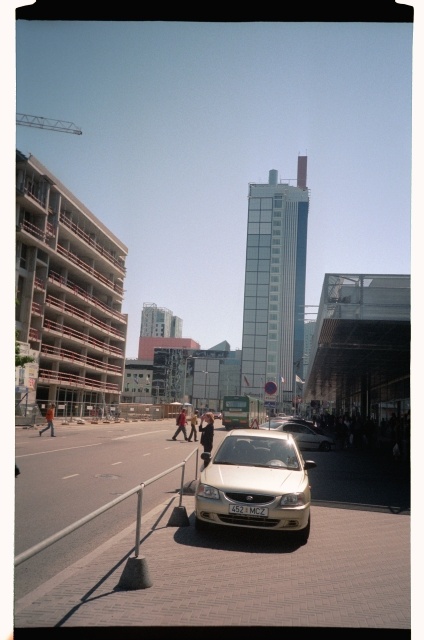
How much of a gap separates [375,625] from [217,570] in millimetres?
1908

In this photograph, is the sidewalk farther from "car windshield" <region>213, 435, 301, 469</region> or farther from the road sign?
the road sign

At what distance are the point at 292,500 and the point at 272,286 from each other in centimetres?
13598

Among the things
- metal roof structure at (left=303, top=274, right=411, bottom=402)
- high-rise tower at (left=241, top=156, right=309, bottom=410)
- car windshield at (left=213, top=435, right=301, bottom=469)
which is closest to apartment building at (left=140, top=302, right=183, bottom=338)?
high-rise tower at (left=241, top=156, right=309, bottom=410)

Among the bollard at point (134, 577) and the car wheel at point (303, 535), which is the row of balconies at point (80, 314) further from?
the bollard at point (134, 577)

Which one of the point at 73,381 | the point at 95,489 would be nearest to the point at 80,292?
the point at 73,381

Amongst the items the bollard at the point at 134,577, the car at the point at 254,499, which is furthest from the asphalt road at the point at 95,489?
the car at the point at 254,499

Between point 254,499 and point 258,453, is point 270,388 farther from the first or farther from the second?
point 254,499

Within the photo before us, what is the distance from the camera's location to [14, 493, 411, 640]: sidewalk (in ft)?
15.3

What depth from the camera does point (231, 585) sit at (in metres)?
5.57
